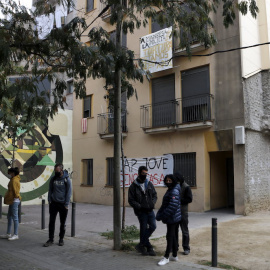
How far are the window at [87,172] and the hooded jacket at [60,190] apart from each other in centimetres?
1134

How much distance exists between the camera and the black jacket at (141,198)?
6.72m

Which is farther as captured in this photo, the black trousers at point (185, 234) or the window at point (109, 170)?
the window at point (109, 170)

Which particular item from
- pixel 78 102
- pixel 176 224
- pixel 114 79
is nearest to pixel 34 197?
pixel 78 102

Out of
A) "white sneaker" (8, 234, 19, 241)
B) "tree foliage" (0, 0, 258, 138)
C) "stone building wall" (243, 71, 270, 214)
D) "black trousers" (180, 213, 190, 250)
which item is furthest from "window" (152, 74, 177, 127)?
"white sneaker" (8, 234, 19, 241)

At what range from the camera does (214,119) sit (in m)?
13.9

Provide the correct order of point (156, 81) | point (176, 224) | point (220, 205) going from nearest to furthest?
point (176, 224)
point (220, 205)
point (156, 81)

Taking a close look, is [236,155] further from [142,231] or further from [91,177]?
[91,177]

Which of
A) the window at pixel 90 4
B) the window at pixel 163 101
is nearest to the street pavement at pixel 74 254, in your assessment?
the window at pixel 163 101

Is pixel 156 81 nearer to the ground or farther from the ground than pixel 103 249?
farther from the ground

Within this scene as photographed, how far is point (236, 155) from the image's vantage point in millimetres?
13234

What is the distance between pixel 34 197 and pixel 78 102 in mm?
5965

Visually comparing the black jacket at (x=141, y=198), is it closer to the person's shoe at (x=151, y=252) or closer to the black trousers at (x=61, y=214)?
the person's shoe at (x=151, y=252)

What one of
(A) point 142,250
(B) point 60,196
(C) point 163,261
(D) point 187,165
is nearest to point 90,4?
(D) point 187,165

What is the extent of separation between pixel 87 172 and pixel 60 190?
1183 centimetres
